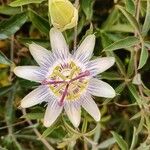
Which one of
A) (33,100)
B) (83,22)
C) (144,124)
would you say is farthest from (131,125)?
(33,100)

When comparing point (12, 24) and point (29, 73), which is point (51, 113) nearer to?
point (29, 73)

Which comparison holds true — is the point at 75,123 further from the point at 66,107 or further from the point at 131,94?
the point at 131,94

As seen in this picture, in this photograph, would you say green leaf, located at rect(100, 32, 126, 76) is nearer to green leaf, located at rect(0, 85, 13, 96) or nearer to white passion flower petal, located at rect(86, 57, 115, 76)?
white passion flower petal, located at rect(86, 57, 115, 76)

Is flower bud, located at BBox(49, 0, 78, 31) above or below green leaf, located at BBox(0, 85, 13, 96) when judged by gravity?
above

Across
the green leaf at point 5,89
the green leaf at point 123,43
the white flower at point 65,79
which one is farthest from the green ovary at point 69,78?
the green leaf at point 5,89

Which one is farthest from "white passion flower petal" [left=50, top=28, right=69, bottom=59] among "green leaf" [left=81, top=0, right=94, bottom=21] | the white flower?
"green leaf" [left=81, top=0, right=94, bottom=21]

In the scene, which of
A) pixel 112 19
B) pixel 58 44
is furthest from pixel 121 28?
pixel 58 44
